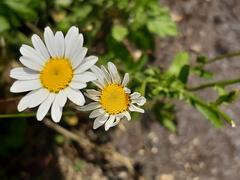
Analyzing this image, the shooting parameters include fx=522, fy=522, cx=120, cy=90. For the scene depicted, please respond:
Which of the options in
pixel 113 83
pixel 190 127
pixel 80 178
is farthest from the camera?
pixel 80 178

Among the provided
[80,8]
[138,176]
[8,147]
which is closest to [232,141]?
[138,176]

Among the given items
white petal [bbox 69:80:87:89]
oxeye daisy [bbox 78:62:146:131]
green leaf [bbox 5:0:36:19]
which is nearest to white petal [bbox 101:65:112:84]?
oxeye daisy [bbox 78:62:146:131]

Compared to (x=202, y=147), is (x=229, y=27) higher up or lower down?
higher up

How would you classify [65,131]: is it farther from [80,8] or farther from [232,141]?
[232,141]

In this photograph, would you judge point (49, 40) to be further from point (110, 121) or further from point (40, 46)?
point (110, 121)

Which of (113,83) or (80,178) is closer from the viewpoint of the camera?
(113,83)

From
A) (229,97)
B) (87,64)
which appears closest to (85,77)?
(87,64)

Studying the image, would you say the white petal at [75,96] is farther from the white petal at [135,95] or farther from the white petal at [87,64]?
the white petal at [135,95]
